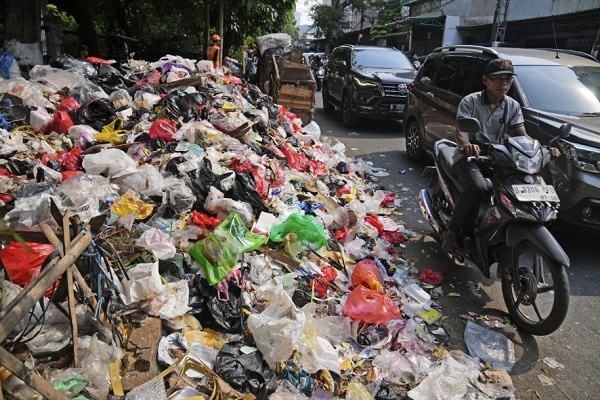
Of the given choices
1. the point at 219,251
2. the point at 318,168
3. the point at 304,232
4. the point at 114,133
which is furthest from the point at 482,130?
the point at 114,133

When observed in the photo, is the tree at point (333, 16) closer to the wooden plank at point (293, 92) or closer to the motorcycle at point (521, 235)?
the wooden plank at point (293, 92)

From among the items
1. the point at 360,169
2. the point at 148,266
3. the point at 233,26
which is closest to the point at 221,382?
the point at 148,266

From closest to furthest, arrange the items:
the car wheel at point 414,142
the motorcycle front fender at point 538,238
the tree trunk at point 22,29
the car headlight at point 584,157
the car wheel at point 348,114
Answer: the motorcycle front fender at point 538,238, the car headlight at point 584,157, the car wheel at point 414,142, the tree trunk at point 22,29, the car wheel at point 348,114

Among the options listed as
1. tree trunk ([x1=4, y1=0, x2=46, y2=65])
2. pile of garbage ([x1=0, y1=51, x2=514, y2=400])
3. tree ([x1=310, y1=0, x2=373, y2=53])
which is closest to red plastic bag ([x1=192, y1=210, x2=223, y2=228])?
pile of garbage ([x1=0, y1=51, x2=514, y2=400])

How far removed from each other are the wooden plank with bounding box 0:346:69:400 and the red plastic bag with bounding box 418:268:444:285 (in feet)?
10.1

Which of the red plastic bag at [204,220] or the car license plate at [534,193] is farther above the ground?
the car license plate at [534,193]

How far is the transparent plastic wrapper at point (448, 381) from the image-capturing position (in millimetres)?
2586

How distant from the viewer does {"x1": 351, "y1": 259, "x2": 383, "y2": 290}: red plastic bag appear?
3.51m

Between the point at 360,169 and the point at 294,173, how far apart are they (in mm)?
1738

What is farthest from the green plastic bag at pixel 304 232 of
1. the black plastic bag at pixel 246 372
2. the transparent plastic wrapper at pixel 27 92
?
the transparent plastic wrapper at pixel 27 92

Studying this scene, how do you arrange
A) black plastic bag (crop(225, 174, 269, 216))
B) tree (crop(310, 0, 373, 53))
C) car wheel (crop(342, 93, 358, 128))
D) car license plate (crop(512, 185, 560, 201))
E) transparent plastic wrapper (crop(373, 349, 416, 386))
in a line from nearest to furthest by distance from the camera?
transparent plastic wrapper (crop(373, 349, 416, 386))
car license plate (crop(512, 185, 560, 201))
black plastic bag (crop(225, 174, 269, 216))
car wheel (crop(342, 93, 358, 128))
tree (crop(310, 0, 373, 53))

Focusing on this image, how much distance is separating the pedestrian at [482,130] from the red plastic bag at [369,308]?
1.03 metres

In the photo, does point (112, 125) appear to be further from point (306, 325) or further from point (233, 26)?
point (233, 26)

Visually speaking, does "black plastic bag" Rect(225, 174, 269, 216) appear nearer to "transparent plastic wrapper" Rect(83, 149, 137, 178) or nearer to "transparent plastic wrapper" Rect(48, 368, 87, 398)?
"transparent plastic wrapper" Rect(83, 149, 137, 178)
